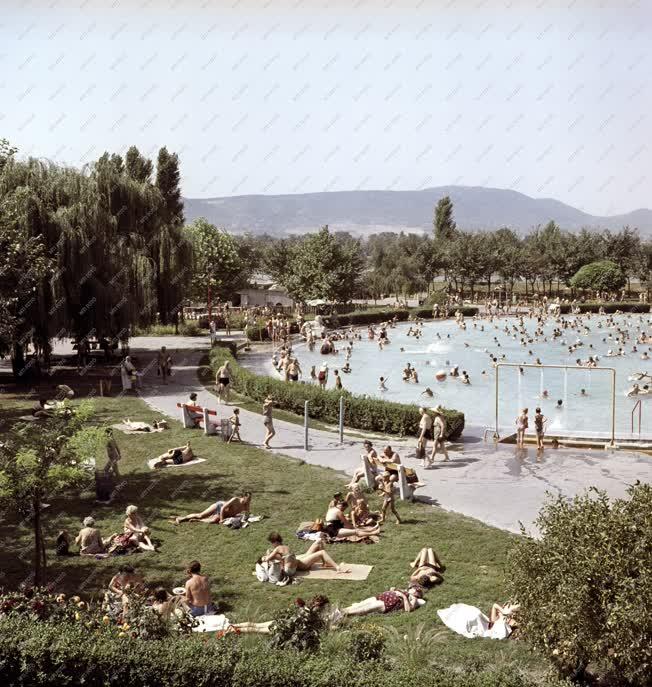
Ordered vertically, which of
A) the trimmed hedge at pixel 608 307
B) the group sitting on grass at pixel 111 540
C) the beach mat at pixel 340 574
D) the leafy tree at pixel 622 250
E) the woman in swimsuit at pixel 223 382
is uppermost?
the leafy tree at pixel 622 250

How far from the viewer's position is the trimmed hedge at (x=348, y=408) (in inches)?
876

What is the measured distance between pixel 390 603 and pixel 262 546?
3.47 meters

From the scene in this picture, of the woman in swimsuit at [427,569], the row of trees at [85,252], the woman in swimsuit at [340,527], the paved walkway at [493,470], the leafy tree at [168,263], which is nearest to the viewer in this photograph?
the woman in swimsuit at [427,569]

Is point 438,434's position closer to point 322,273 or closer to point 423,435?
point 423,435

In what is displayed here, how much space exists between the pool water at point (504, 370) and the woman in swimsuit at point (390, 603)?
47.0 ft

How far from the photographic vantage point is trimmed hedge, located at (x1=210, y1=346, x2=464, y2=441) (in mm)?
22250

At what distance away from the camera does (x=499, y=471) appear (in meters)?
18.8

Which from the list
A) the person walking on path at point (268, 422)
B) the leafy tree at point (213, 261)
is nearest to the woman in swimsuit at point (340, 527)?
the person walking on path at point (268, 422)

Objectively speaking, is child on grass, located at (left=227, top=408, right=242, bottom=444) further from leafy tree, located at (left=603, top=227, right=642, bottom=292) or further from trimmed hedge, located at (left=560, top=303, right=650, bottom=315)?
leafy tree, located at (left=603, top=227, right=642, bottom=292)

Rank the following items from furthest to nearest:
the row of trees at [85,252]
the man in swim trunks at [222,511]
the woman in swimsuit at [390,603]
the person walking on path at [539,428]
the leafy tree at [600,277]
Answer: the leafy tree at [600,277] < the row of trees at [85,252] < the person walking on path at [539,428] < the man in swim trunks at [222,511] < the woman in swimsuit at [390,603]

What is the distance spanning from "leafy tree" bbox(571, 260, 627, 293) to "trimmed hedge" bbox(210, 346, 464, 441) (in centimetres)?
7073

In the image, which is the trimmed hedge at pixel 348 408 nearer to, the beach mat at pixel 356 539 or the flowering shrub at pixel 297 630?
the beach mat at pixel 356 539

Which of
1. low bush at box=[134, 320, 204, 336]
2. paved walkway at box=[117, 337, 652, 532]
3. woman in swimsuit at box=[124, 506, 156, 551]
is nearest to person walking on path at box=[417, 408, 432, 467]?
paved walkway at box=[117, 337, 652, 532]

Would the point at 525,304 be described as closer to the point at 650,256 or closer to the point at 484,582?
the point at 650,256
